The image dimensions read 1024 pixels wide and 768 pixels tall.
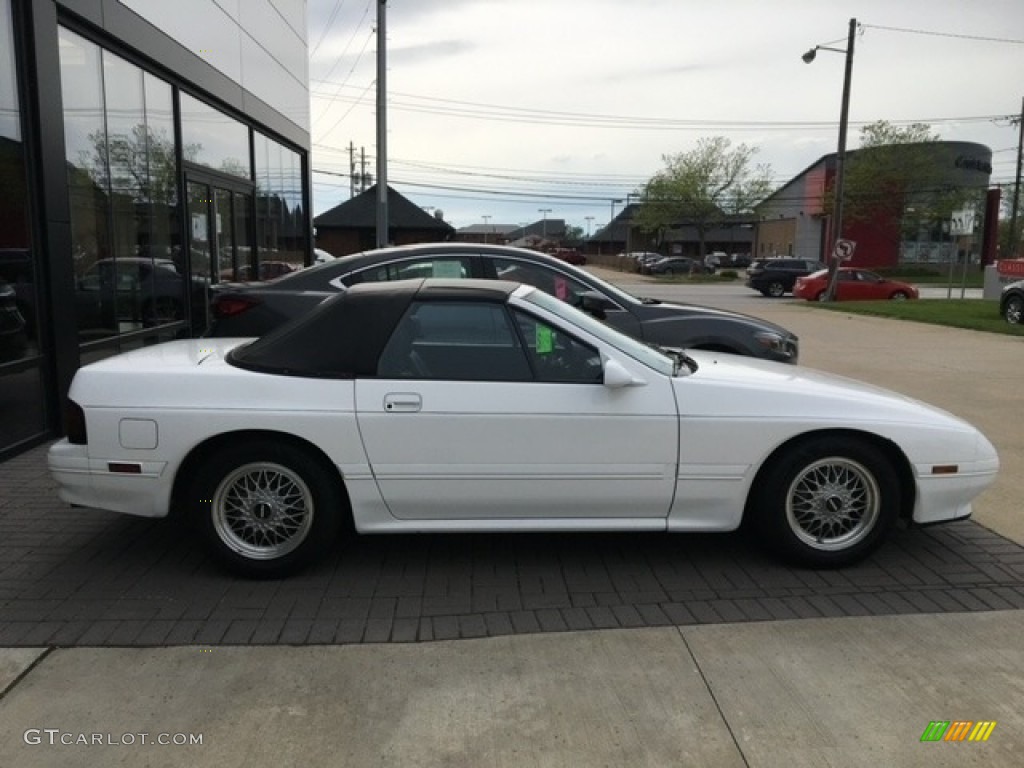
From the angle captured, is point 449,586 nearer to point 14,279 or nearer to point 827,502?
point 827,502

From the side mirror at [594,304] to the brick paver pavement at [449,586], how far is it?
226 cm

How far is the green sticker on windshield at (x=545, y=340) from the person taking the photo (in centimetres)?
411

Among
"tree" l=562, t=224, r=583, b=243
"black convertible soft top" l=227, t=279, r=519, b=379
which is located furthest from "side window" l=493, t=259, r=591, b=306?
"tree" l=562, t=224, r=583, b=243

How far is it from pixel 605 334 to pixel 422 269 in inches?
112

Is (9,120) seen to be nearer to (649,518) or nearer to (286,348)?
(286,348)

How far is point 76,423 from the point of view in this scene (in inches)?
156

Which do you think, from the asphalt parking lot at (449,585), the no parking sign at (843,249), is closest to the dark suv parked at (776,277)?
the no parking sign at (843,249)

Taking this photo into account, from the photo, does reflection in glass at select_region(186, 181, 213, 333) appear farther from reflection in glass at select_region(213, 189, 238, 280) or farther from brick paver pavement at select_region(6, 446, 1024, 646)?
brick paver pavement at select_region(6, 446, 1024, 646)

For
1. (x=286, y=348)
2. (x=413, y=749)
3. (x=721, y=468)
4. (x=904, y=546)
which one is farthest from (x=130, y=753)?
(x=904, y=546)

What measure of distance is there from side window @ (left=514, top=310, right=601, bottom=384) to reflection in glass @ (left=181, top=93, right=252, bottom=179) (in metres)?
7.95

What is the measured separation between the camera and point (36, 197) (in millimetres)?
6664

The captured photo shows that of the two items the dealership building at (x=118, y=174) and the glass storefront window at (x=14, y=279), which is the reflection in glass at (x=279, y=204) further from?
the glass storefront window at (x=14, y=279)

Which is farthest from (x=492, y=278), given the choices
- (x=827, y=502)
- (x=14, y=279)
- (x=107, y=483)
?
(x=14, y=279)

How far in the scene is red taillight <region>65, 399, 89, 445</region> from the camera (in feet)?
13.0
